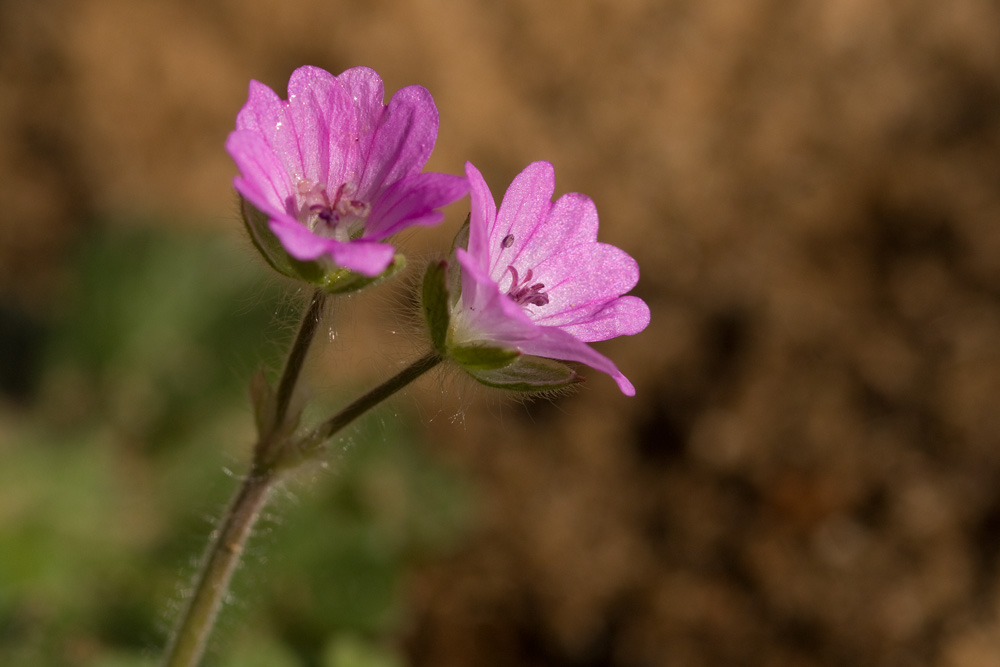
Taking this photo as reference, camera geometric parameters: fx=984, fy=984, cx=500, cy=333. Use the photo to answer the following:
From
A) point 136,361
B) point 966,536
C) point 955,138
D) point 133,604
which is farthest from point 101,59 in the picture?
point 966,536

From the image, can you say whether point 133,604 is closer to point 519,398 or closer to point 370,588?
point 370,588

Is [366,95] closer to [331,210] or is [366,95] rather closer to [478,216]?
[331,210]

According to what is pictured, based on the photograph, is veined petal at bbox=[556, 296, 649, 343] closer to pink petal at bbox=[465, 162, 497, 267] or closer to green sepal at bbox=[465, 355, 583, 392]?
green sepal at bbox=[465, 355, 583, 392]

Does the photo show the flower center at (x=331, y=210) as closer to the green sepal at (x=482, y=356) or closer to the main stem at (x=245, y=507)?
the main stem at (x=245, y=507)

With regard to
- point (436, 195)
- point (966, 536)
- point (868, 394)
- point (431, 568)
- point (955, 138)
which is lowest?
point (431, 568)

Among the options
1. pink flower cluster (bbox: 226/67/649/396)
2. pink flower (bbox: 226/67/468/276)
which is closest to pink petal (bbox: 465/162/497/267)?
pink flower cluster (bbox: 226/67/649/396)

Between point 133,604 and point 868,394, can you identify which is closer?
point 133,604

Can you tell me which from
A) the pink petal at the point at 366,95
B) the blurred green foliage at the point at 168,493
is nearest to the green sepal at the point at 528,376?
the pink petal at the point at 366,95

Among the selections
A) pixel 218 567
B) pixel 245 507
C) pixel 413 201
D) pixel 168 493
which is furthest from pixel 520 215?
pixel 168 493
